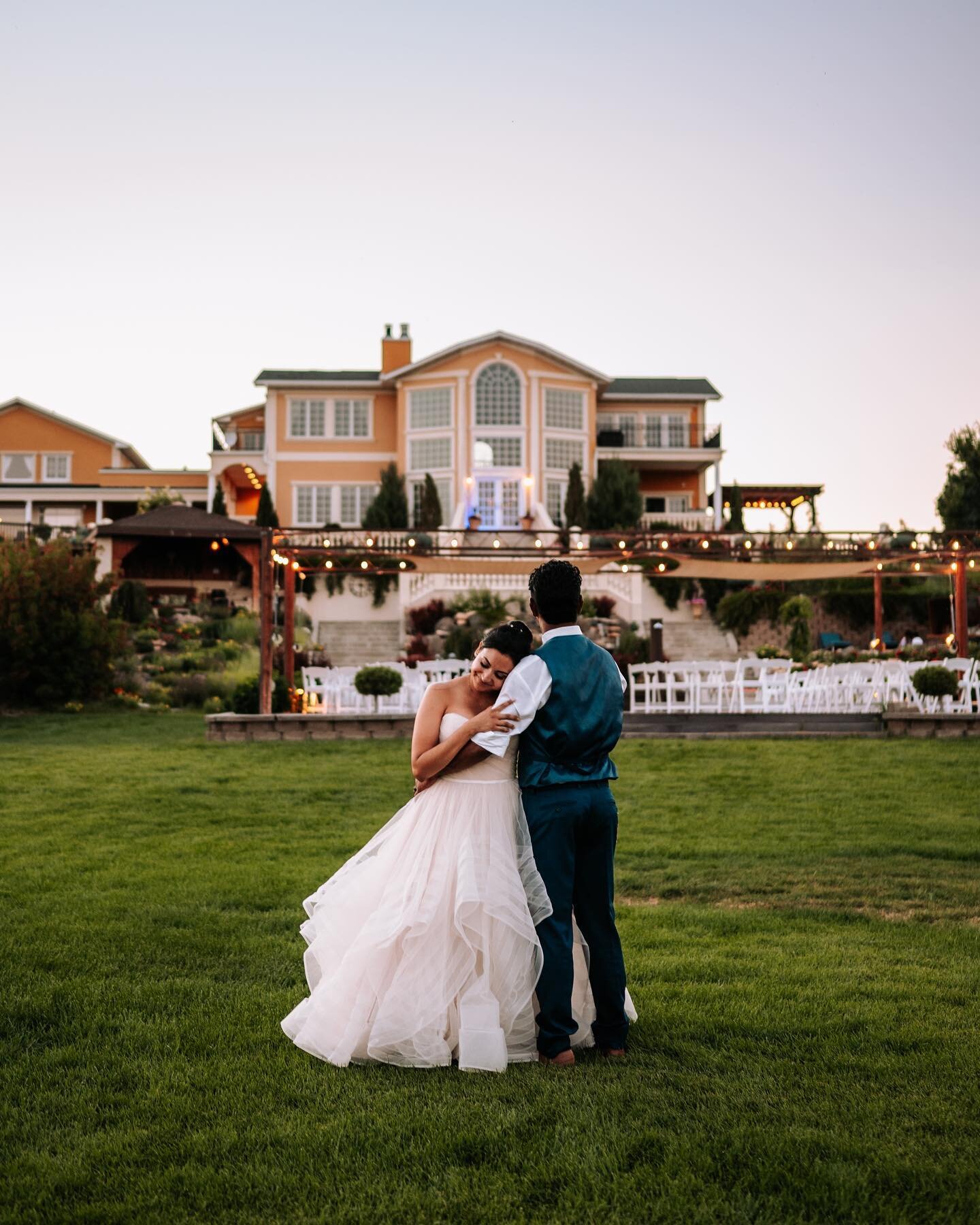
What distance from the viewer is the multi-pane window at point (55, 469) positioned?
4450cm

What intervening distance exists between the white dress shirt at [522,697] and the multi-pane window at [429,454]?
3429 cm

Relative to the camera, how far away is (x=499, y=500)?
37844 mm

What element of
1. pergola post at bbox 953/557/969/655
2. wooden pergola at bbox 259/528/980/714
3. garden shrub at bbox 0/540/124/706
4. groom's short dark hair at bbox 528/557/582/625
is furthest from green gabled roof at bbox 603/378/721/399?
groom's short dark hair at bbox 528/557/582/625

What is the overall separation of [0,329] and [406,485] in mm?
13528

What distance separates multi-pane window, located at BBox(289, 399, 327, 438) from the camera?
39.7m

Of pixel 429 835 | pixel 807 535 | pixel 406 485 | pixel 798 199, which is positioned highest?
pixel 798 199

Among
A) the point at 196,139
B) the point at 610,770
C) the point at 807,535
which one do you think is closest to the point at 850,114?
the point at 807,535

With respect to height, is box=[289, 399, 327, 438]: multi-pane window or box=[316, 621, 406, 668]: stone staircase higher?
box=[289, 399, 327, 438]: multi-pane window

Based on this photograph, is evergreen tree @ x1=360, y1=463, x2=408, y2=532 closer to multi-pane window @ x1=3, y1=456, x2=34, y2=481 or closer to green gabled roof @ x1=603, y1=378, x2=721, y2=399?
green gabled roof @ x1=603, y1=378, x2=721, y2=399

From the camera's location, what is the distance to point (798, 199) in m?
19.1

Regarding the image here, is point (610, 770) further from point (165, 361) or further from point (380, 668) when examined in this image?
point (165, 361)

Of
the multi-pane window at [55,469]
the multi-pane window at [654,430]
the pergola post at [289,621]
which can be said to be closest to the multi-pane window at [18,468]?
the multi-pane window at [55,469]

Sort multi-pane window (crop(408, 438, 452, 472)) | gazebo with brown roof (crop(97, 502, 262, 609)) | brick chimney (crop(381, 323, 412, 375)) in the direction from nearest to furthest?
gazebo with brown roof (crop(97, 502, 262, 609)), multi-pane window (crop(408, 438, 452, 472)), brick chimney (crop(381, 323, 412, 375))

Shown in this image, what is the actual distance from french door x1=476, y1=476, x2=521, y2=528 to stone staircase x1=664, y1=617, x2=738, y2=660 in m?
9.28
